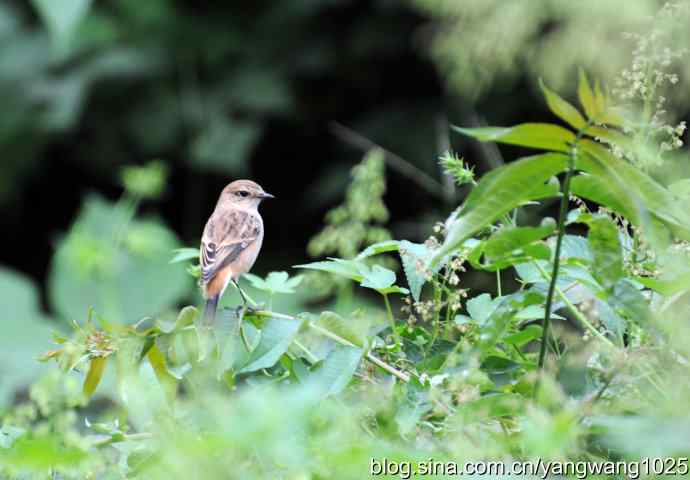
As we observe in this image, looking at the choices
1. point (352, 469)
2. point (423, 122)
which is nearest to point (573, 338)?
point (352, 469)

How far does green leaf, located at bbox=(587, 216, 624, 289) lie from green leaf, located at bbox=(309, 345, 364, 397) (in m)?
0.32

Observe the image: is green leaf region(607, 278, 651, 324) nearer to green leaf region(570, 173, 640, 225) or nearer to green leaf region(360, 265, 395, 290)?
green leaf region(570, 173, 640, 225)

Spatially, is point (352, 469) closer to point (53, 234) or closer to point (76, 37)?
point (76, 37)

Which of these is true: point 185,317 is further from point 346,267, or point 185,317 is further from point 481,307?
point 481,307

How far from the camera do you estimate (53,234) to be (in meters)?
6.59

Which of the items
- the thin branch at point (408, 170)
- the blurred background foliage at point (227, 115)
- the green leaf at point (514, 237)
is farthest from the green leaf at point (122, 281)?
the green leaf at point (514, 237)

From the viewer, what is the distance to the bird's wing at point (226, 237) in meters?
3.03

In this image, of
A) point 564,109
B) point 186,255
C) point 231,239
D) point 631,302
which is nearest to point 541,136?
point 564,109

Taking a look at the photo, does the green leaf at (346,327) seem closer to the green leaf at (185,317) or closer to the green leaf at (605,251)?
the green leaf at (185,317)

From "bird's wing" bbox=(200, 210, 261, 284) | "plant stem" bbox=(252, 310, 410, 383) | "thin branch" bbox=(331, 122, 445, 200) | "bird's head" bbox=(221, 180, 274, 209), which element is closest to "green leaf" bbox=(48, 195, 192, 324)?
"bird's head" bbox=(221, 180, 274, 209)

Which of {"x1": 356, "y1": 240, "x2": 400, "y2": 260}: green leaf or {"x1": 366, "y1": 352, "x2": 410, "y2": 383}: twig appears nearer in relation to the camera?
{"x1": 366, "y1": 352, "x2": 410, "y2": 383}: twig

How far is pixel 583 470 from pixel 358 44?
5069mm

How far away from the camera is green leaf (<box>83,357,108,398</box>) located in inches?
54.6

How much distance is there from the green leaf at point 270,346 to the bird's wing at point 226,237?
147 centimetres
